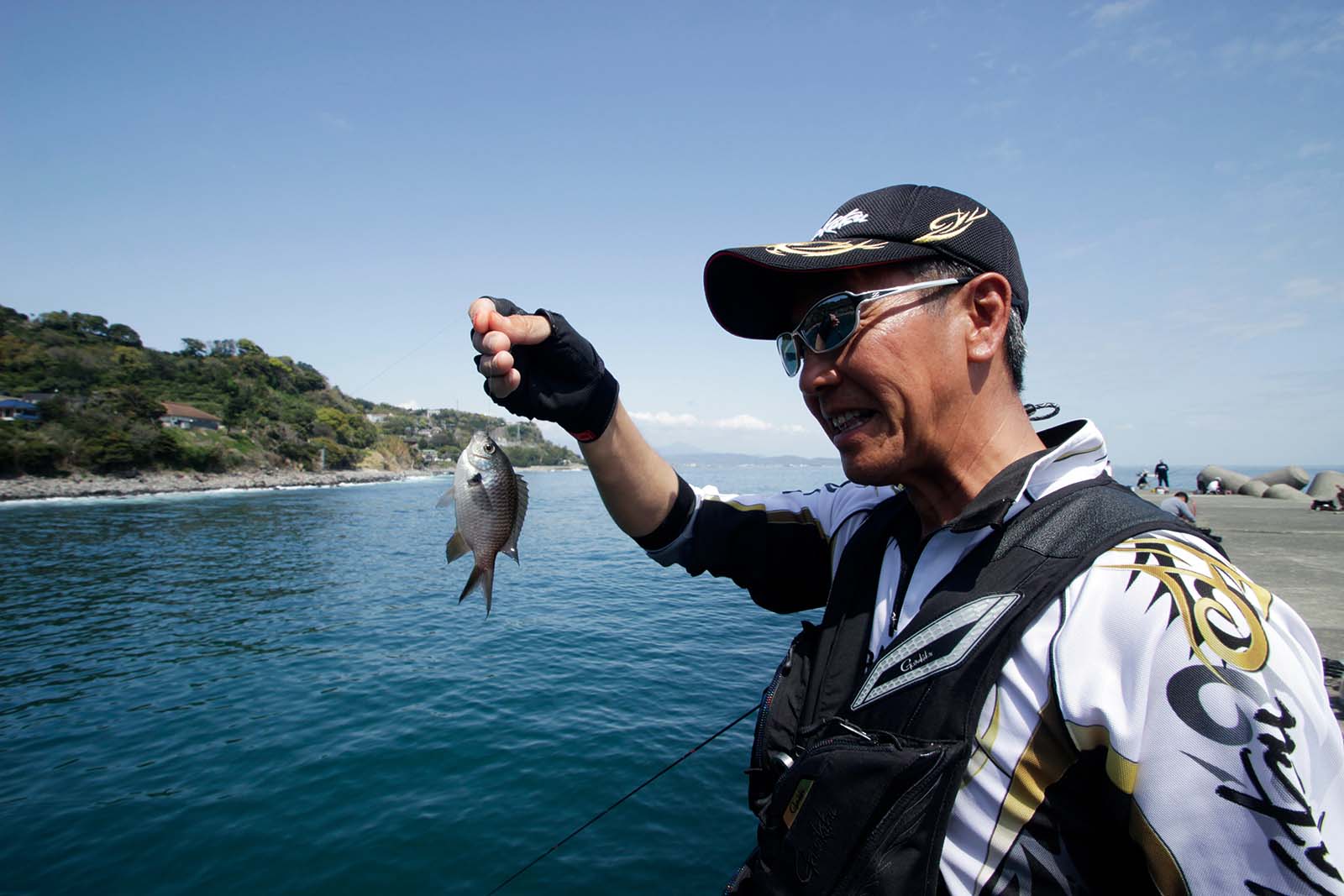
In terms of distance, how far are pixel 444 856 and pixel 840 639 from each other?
7.22 meters

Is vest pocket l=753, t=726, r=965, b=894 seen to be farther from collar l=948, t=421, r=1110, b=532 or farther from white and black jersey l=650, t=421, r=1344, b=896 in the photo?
→ collar l=948, t=421, r=1110, b=532

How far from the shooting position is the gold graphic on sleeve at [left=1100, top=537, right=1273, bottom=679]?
1.12 meters

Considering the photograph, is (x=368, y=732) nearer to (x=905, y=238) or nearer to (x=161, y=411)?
(x=905, y=238)

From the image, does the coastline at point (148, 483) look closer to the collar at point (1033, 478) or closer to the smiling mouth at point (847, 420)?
the smiling mouth at point (847, 420)

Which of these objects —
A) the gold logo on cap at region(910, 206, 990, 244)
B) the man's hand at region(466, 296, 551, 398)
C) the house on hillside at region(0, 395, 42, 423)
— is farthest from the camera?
the house on hillside at region(0, 395, 42, 423)

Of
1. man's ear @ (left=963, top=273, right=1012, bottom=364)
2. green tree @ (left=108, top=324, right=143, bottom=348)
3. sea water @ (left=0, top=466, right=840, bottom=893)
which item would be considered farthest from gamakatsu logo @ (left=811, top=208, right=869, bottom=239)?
green tree @ (left=108, top=324, right=143, bottom=348)

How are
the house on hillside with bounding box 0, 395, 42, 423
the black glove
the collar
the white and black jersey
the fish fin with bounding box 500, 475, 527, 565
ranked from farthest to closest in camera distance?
the house on hillside with bounding box 0, 395, 42, 423 < the fish fin with bounding box 500, 475, 527, 565 < the black glove < the collar < the white and black jersey

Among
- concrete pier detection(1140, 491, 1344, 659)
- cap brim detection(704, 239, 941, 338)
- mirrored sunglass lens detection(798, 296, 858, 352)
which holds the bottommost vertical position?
concrete pier detection(1140, 491, 1344, 659)

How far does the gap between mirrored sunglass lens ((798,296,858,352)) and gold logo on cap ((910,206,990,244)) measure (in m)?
0.26

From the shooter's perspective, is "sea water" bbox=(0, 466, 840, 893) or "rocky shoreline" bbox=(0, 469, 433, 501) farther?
"rocky shoreline" bbox=(0, 469, 433, 501)

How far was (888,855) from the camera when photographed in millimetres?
1443

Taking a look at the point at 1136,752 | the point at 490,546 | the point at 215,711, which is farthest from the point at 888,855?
the point at 215,711

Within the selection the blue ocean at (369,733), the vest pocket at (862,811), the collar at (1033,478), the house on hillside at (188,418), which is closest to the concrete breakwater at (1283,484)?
the blue ocean at (369,733)

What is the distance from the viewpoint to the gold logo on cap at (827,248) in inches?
75.2
